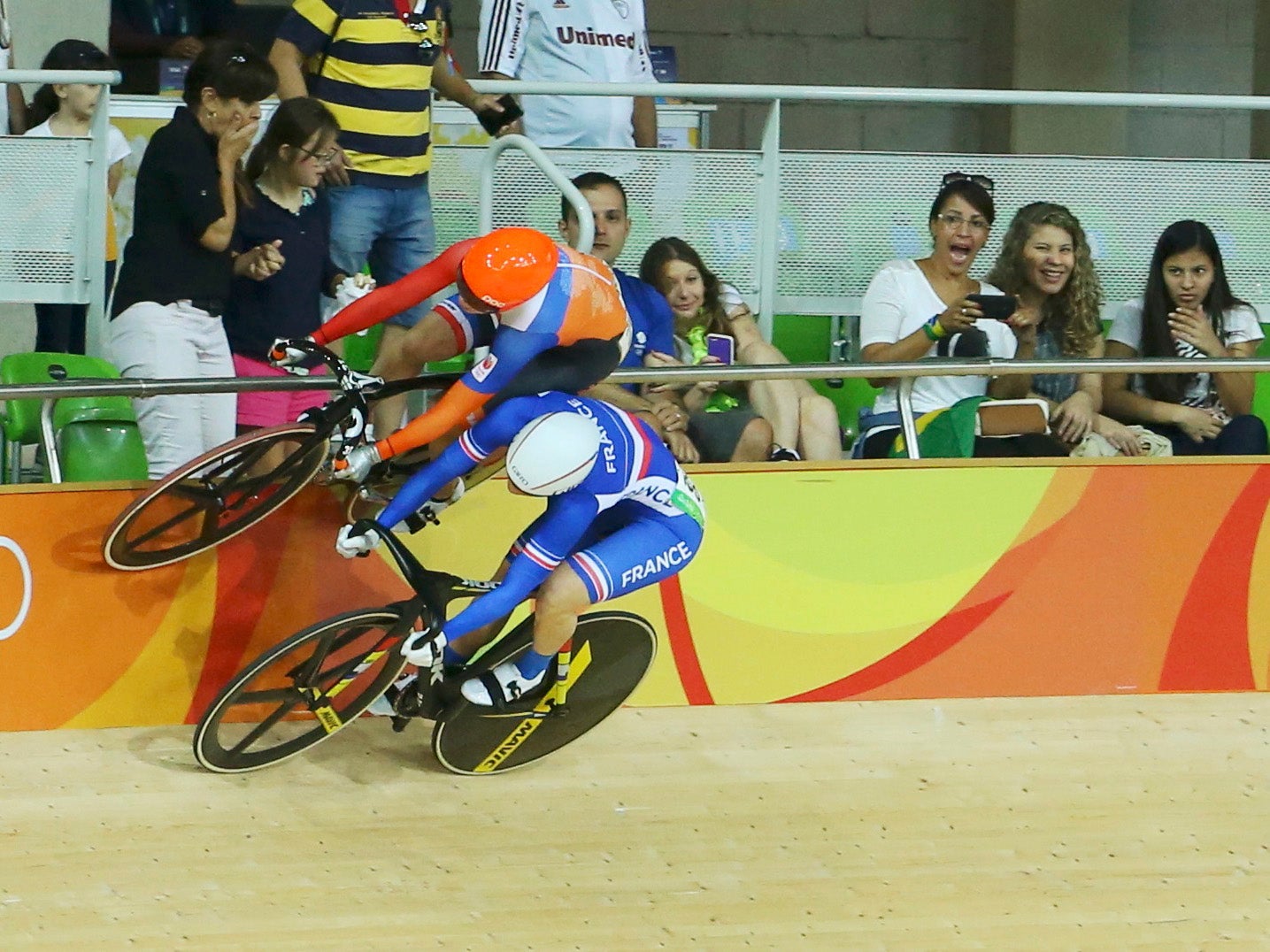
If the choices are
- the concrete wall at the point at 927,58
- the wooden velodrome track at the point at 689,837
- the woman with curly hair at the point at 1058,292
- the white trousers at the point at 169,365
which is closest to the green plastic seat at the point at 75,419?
the white trousers at the point at 169,365

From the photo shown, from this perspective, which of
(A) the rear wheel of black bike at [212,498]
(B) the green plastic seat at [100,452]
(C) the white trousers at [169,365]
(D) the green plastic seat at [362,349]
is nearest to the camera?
(A) the rear wheel of black bike at [212,498]

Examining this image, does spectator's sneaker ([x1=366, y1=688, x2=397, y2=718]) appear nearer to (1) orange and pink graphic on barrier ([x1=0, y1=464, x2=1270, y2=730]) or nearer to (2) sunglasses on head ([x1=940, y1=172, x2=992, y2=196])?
(1) orange and pink graphic on barrier ([x1=0, y1=464, x2=1270, y2=730])

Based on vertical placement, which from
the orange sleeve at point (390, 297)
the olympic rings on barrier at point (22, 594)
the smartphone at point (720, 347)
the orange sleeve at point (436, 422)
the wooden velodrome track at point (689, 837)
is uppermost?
the orange sleeve at point (390, 297)

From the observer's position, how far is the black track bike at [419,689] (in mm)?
4301

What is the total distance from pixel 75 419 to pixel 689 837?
7.26 ft

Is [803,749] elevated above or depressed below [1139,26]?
below

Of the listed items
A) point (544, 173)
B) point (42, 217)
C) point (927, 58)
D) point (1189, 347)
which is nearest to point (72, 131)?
point (42, 217)

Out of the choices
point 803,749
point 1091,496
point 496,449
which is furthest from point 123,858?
point 1091,496

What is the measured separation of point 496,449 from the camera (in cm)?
422

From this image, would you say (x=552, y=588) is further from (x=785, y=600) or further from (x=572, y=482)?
(x=785, y=600)

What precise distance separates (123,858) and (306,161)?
2.04m

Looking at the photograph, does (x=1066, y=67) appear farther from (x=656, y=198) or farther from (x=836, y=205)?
(x=656, y=198)

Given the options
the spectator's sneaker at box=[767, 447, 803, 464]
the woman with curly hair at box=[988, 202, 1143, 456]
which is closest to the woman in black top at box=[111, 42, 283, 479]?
the spectator's sneaker at box=[767, 447, 803, 464]

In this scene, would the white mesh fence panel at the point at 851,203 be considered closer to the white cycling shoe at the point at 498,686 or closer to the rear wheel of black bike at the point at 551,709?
the rear wheel of black bike at the point at 551,709
